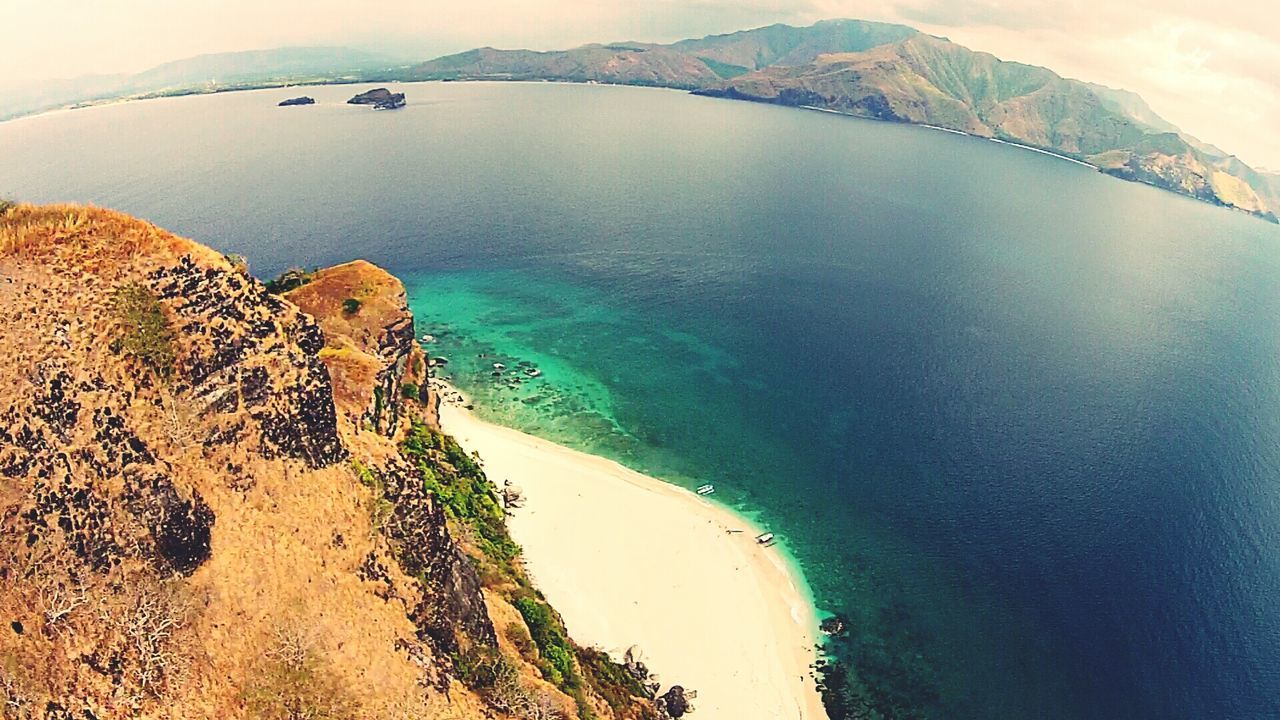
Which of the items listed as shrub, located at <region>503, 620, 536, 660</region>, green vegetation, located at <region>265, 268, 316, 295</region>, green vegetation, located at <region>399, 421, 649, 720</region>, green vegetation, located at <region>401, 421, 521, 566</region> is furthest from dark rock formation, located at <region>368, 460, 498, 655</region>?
green vegetation, located at <region>265, 268, 316, 295</region>

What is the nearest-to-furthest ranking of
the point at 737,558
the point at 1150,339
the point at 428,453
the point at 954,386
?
the point at 428,453 → the point at 737,558 → the point at 954,386 → the point at 1150,339

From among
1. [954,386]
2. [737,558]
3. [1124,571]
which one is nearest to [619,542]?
[737,558]

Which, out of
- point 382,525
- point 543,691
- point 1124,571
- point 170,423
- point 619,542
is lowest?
point 1124,571

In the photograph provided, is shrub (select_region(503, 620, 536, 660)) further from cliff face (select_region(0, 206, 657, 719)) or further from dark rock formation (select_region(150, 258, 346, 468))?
dark rock formation (select_region(150, 258, 346, 468))

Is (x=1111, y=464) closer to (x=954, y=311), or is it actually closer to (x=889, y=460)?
(x=889, y=460)

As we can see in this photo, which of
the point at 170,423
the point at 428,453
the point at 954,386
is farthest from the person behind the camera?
the point at 954,386

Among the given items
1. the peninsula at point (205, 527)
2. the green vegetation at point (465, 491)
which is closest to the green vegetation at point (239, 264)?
the peninsula at point (205, 527)
